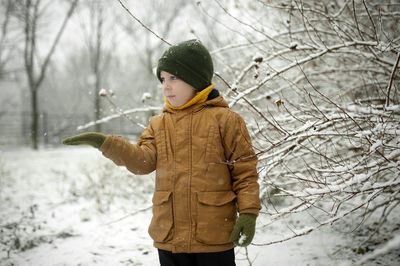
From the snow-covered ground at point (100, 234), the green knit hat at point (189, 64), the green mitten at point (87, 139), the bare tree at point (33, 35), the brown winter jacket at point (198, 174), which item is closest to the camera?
the green mitten at point (87, 139)

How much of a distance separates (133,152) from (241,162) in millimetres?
539

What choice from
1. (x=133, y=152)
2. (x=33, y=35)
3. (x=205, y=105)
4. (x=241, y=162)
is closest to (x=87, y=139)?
(x=133, y=152)

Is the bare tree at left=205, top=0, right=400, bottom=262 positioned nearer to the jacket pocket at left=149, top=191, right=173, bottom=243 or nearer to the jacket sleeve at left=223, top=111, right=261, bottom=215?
the jacket sleeve at left=223, top=111, right=261, bottom=215

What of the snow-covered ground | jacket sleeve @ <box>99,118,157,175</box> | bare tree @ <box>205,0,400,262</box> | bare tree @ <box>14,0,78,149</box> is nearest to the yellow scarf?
bare tree @ <box>205,0,400,262</box>

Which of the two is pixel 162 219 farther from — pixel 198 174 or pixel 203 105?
pixel 203 105

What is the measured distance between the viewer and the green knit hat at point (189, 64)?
59.1 inches

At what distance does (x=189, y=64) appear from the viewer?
150 cm

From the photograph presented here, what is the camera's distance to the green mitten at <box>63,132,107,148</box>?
4.21 feet

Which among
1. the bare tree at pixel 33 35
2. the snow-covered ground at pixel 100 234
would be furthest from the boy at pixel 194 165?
the bare tree at pixel 33 35

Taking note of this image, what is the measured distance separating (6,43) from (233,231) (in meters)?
11.4

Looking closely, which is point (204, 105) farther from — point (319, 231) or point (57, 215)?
point (57, 215)

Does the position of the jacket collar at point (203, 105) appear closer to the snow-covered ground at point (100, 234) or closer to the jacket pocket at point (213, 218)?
the jacket pocket at point (213, 218)

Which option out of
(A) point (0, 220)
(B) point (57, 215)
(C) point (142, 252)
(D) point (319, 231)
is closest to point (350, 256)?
(D) point (319, 231)

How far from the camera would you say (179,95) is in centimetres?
153
